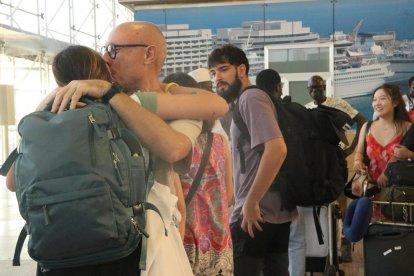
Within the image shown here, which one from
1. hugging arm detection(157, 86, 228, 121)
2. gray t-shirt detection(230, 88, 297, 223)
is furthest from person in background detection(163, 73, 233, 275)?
gray t-shirt detection(230, 88, 297, 223)

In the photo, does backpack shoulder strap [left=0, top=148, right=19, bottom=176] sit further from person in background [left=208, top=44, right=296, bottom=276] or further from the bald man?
person in background [left=208, top=44, right=296, bottom=276]

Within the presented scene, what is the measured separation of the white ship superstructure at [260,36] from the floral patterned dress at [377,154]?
279 cm

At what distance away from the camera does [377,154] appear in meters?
3.36

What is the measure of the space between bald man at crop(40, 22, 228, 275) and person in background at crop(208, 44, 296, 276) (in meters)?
0.75

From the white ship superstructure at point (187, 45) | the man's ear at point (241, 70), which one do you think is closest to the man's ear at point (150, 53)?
the man's ear at point (241, 70)

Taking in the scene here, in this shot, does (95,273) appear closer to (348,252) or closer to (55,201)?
(55,201)

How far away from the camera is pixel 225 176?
1.96 metres

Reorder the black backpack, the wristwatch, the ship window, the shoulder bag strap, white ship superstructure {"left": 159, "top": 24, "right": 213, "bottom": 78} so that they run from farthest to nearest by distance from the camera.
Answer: the ship window → white ship superstructure {"left": 159, "top": 24, "right": 213, "bottom": 78} → the black backpack → the shoulder bag strap → the wristwatch

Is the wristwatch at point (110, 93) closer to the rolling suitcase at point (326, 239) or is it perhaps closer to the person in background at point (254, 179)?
the person in background at point (254, 179)

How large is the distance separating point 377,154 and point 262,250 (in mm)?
1517

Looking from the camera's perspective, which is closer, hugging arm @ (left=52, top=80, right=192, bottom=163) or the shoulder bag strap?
hugging arm @ (left=52, top=80, right=192, bottom=163)

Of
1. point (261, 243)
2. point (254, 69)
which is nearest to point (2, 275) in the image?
point (261, 243)

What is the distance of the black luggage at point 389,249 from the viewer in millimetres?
3006

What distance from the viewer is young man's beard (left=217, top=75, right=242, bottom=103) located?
90.9 inches
